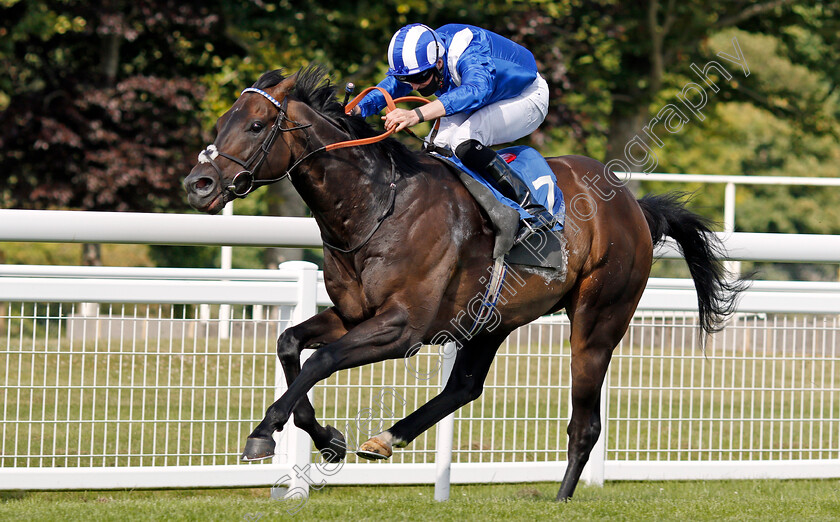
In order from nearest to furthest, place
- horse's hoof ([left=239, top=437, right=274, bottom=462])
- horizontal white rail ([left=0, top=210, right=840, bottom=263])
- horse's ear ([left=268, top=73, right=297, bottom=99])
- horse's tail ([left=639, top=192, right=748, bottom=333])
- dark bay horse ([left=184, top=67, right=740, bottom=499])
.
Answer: horse's hoof ([left=239, top=437, right=274, bottom=462]) < dark bay horse ([left=184, top=67, right=740, bottom=499]) < horse's ear ([left=268, top=73, right=297, bottom=99]) < horizontal white rail ([left=0, top=210, right=840, bottom=263]) < horse's tail ([left=639, top=192, right=748, bottom=333])

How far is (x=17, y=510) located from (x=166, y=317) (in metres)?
1.09

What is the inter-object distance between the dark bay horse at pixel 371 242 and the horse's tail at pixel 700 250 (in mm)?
616

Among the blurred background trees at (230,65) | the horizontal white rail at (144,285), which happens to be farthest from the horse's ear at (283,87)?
the blurred background trees at (230,65)

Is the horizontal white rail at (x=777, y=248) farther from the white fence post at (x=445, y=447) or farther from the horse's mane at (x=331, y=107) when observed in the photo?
the horse's mane at (x=331, y=107)

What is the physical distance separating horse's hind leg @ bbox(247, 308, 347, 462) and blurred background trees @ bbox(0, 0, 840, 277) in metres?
6.28

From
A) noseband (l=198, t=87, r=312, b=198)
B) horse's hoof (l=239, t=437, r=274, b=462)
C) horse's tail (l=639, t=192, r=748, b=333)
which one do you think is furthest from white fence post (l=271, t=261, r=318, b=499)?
horse's tail (l=639, t=192, r=748, b=333)

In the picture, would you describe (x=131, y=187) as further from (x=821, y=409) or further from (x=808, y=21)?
(x=808, y=21)

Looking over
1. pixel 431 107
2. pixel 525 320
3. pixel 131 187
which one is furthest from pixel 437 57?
pixel 131 187

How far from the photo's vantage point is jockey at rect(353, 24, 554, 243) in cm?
416

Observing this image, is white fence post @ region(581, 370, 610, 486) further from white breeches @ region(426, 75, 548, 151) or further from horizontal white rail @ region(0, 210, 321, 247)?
horizontal white rail @ region(0, 210, 321, 247)

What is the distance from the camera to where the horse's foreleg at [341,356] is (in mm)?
3721

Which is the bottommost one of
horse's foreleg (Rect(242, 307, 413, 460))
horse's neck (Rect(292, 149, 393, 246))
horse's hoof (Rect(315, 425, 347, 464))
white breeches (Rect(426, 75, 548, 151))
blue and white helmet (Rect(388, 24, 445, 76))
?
horse's hoof (Rect(315, 425, 347, 464))

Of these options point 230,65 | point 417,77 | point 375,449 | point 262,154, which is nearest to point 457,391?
point 375,449

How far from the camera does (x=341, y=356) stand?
12.6 feet
